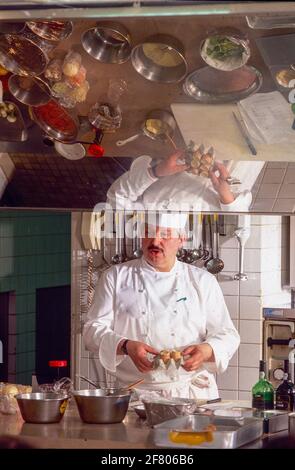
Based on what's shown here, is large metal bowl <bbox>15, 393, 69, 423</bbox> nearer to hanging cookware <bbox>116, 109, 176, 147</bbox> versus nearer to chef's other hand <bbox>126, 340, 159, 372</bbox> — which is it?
chef's other hand <bbox>126, 340, 159, 372</bbox>

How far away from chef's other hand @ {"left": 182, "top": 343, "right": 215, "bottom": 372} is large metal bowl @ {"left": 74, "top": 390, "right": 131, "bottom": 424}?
781 mm

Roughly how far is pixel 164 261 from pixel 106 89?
3.51 ft

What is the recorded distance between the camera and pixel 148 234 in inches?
210

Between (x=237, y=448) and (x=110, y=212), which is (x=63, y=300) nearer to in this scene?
(x=110, y=212)

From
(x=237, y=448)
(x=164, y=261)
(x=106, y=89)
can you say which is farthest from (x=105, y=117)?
(x=237, y=448)

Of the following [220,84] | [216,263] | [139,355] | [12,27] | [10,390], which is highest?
[12,27]

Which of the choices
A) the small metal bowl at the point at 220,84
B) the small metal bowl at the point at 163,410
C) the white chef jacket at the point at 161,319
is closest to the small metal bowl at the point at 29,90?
the small metal bowl at the point at 220,84

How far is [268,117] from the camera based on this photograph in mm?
4555

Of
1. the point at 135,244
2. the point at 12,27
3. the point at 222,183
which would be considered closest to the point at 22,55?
the point at 12,27

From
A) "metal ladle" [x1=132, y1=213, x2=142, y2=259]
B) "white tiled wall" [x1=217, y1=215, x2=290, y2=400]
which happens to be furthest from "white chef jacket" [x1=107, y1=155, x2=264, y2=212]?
"white tiled wall" [x1=217, y1=215, x2=290, y2=400]

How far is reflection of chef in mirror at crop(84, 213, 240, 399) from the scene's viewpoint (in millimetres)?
4996

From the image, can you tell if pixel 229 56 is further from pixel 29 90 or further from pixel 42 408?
pixel 42 408

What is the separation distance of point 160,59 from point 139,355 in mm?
1478

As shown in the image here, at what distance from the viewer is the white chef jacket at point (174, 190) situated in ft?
16.0
